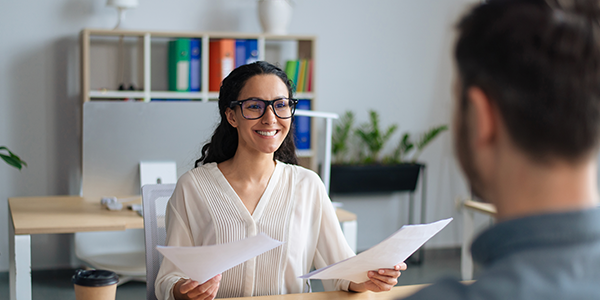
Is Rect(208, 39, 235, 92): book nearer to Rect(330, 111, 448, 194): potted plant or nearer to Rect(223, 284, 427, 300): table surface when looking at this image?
Rect(330, 111, 448, 194): potted plant

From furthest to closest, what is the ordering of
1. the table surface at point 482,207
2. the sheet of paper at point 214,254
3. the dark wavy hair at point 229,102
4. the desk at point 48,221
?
the table surface at point 482,207 → the desk at point 48,221 → the dark wavy hair at point 229,102 → the sheet of paper at point 214,254

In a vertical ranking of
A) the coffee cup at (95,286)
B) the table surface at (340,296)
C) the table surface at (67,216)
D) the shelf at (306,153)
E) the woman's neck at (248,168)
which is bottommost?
the table surface at (67,216)

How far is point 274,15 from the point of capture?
3.76 meters

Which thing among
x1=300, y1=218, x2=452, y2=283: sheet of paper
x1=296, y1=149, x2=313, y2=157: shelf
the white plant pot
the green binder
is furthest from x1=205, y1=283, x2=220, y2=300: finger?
the white plant pot

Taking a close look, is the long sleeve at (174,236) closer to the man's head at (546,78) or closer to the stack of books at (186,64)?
the man's head at (546,78)

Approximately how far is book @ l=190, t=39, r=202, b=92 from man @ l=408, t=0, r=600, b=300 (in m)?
3.27

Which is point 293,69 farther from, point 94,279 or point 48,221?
point 94,279

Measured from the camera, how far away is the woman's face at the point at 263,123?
1564 mm

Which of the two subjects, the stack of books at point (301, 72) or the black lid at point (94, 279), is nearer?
the black lid at point (94, 279)

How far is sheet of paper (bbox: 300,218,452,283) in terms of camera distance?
1.12m

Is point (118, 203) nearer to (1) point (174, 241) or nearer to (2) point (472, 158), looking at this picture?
(1) point (174, 241)

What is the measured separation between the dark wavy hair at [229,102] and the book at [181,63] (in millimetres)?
1974

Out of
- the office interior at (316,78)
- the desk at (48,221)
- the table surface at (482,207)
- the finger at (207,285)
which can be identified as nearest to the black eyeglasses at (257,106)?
the finger at (207,285)

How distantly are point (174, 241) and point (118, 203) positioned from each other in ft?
4.42
